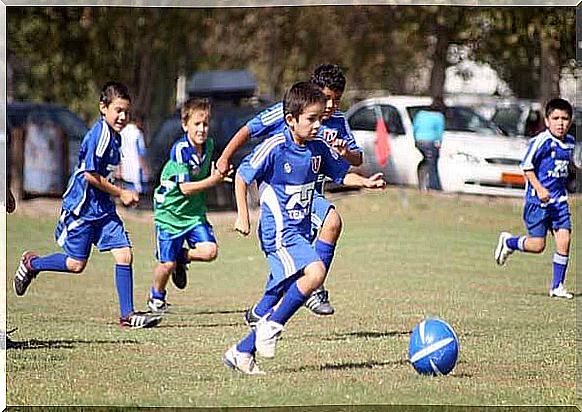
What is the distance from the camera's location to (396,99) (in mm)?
18031

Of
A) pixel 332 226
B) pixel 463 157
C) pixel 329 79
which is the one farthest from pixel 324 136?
pixel 463 157

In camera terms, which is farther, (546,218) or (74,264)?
(546,218)

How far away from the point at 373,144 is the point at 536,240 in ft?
21.3

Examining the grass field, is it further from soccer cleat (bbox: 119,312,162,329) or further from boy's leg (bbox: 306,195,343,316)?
boy's leg (bbox: 306,195,343,316)

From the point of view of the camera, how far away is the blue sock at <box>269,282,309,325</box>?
6988 mm

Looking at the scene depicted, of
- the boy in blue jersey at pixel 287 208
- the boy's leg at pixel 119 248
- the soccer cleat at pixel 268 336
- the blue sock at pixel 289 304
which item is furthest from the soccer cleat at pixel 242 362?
the boy's leg at pixel 119 248

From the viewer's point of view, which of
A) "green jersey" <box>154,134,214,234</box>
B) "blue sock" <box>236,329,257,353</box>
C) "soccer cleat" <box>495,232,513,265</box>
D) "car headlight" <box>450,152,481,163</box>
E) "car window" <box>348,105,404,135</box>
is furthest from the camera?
"car window" <box>348,105,404,135</box>

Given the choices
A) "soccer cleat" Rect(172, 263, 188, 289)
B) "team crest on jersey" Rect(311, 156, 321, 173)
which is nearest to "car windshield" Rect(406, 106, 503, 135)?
"soccer cleat" Rect(172, 263, 188, 289)

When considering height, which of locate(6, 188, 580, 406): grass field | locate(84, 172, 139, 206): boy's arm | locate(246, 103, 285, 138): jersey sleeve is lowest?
locate(6, 188, 580, 406): grass field

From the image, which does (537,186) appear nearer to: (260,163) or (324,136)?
(324,136)

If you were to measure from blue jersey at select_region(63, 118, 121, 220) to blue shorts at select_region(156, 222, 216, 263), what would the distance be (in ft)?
2.57

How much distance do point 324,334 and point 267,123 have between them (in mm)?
1426

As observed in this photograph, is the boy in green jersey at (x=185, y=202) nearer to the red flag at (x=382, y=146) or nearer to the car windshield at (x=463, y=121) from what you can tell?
the red flag at (x=382, y=146)

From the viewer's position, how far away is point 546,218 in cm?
1050
